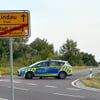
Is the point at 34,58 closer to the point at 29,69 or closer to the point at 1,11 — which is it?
the point at 29,69

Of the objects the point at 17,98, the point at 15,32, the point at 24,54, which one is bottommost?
the point at 17,98

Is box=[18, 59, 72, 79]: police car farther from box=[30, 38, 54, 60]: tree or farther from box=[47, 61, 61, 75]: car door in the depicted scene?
box=[30, 38, 54, 60]: tree

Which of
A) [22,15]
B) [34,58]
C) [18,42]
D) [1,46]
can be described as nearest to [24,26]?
[22,15]

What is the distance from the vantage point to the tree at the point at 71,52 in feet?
263

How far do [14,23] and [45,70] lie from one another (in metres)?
21.7

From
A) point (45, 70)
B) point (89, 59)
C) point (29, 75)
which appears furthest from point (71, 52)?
point (89, 59)

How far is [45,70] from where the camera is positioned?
28.6 metres

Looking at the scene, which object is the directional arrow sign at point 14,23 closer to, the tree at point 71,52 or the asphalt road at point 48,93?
the asphalt road at point 48,93

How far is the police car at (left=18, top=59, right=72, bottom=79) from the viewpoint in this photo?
28547 millimetres

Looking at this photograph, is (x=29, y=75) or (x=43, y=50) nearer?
(x=29, y=75)

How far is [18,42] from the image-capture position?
3248 inches

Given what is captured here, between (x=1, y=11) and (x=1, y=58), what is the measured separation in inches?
2048

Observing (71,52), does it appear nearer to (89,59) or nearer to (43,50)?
(43,50)

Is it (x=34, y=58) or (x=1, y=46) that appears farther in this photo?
(x=1, y=46)
